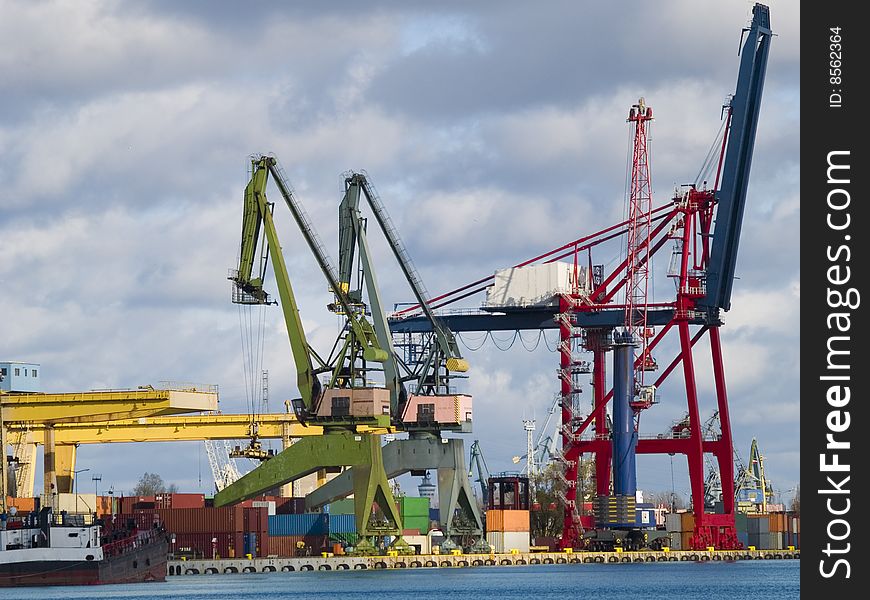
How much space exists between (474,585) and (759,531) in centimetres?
4956

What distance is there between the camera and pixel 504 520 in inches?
3696

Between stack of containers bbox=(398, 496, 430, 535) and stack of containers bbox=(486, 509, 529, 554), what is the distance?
4458 millimetres

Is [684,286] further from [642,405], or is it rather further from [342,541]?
[342,541]

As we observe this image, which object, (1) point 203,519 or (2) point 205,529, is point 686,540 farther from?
(1) point 203,519

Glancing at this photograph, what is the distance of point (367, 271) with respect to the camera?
81.4m

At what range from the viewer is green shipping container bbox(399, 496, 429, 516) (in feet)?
315

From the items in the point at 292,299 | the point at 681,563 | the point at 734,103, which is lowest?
the point at 681,563

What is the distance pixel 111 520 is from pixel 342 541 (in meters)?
14.2

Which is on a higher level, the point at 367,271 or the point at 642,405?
the point at 367,271

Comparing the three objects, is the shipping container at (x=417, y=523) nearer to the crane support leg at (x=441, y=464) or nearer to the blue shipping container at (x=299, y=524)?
the crane support leg at (x=441, y=464)

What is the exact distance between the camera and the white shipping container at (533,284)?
9275 centimetres

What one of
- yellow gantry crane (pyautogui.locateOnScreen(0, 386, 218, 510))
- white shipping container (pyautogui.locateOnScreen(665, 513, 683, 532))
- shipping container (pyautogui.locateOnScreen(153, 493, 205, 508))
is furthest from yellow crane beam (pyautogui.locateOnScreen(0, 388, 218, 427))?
white shipping container (pyautogui.locateOnScreen(665, 513, 683, 532))
